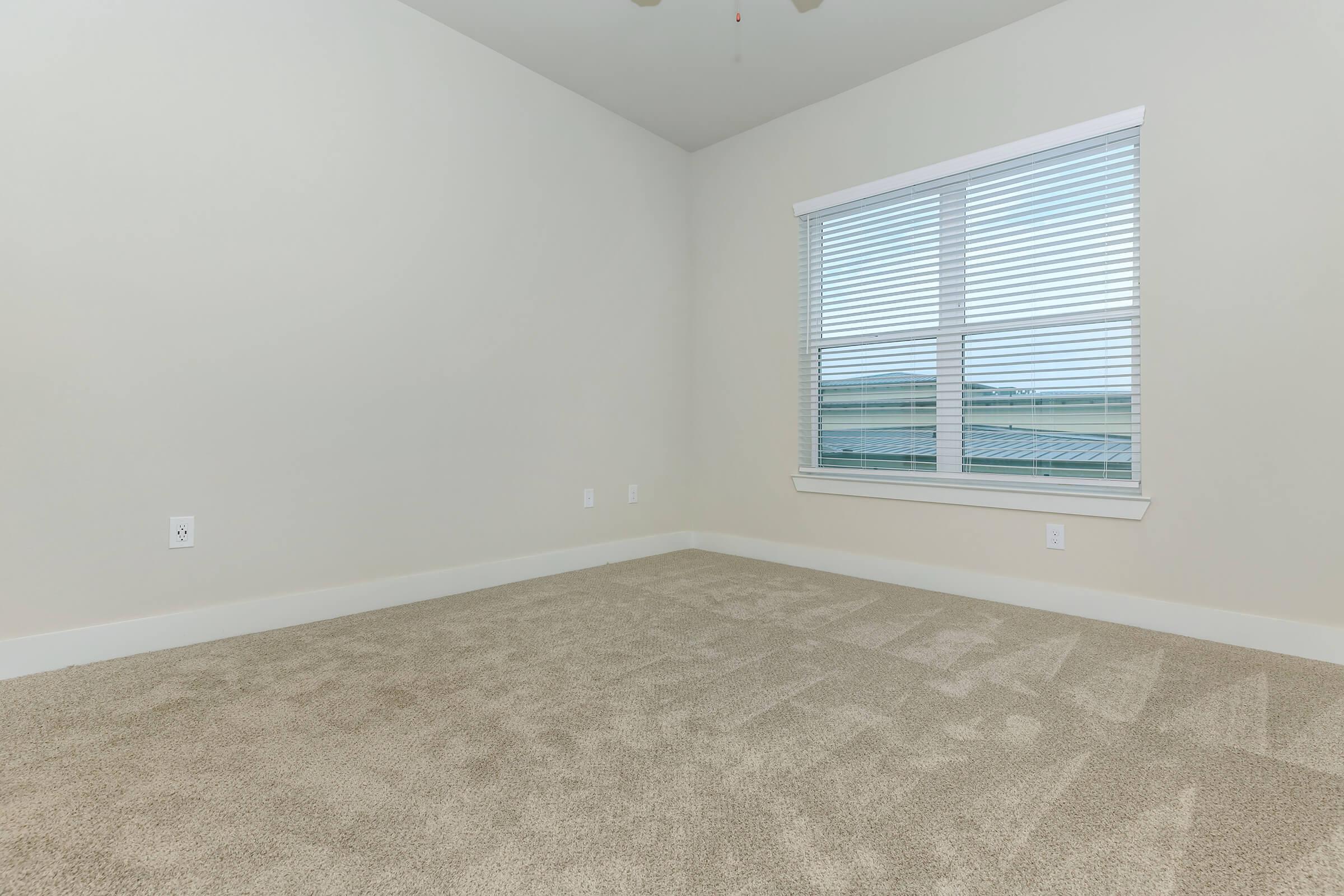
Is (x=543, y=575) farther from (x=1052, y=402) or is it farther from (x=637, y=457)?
(x=1052, y=402)

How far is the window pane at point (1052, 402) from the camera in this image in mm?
2697

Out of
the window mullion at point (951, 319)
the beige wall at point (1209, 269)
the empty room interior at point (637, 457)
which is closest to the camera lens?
the empty room interior at point (637, 457)

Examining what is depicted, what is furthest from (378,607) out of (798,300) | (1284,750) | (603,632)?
(1284,750)

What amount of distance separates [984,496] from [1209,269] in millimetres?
1268

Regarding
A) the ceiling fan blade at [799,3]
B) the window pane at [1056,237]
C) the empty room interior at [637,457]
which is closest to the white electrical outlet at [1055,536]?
the empty room interior at [637,457]

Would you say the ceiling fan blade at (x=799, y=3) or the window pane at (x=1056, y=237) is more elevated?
the ceiling fan blade at (x=799, y=3)

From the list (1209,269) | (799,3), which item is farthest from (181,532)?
(1209,269)

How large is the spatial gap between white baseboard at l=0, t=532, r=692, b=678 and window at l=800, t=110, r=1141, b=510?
1859 mm

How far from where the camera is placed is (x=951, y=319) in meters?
3.20

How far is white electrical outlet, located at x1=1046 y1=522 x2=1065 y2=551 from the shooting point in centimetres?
284

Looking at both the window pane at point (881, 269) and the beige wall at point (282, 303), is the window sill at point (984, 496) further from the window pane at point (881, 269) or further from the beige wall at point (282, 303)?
the beige wall at point (282, 303)

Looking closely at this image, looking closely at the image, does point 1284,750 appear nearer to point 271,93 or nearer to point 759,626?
point 759,626

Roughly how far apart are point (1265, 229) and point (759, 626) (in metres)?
2.45

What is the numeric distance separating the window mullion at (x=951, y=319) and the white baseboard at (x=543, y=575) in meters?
0.63
